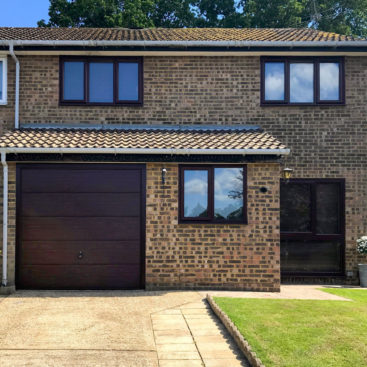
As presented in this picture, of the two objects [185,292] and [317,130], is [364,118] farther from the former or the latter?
[185,292]

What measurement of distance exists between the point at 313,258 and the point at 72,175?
6494mm

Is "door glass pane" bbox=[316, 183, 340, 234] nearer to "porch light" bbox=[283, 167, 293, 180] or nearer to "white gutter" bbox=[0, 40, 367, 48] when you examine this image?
"porch light" bbox=[283, 167, 293, 180]

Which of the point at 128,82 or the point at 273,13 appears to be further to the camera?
the point at 273,13

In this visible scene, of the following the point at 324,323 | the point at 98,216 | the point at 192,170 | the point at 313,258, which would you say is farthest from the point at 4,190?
the point at 313,258

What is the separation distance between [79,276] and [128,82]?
517 cm

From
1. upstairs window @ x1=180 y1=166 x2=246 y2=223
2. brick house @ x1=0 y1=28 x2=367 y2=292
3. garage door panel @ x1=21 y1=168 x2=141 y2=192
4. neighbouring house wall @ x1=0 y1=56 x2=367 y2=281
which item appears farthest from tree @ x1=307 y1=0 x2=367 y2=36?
garage door panel @ x1=21 y1=168 x2=141 y2=192

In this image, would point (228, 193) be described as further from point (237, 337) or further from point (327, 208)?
point (237, 337)

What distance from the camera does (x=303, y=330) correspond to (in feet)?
20.9

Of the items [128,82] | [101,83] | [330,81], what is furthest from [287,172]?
[101,83]

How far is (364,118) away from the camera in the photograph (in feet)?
39.0

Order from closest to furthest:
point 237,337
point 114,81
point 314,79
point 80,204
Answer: point 237,337 → point 80,204 → point 114,81 → point 314,79

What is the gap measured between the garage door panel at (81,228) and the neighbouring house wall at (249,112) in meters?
2.98

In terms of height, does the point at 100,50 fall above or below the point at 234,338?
above

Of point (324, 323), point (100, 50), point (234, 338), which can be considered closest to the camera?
point (234, 338)
